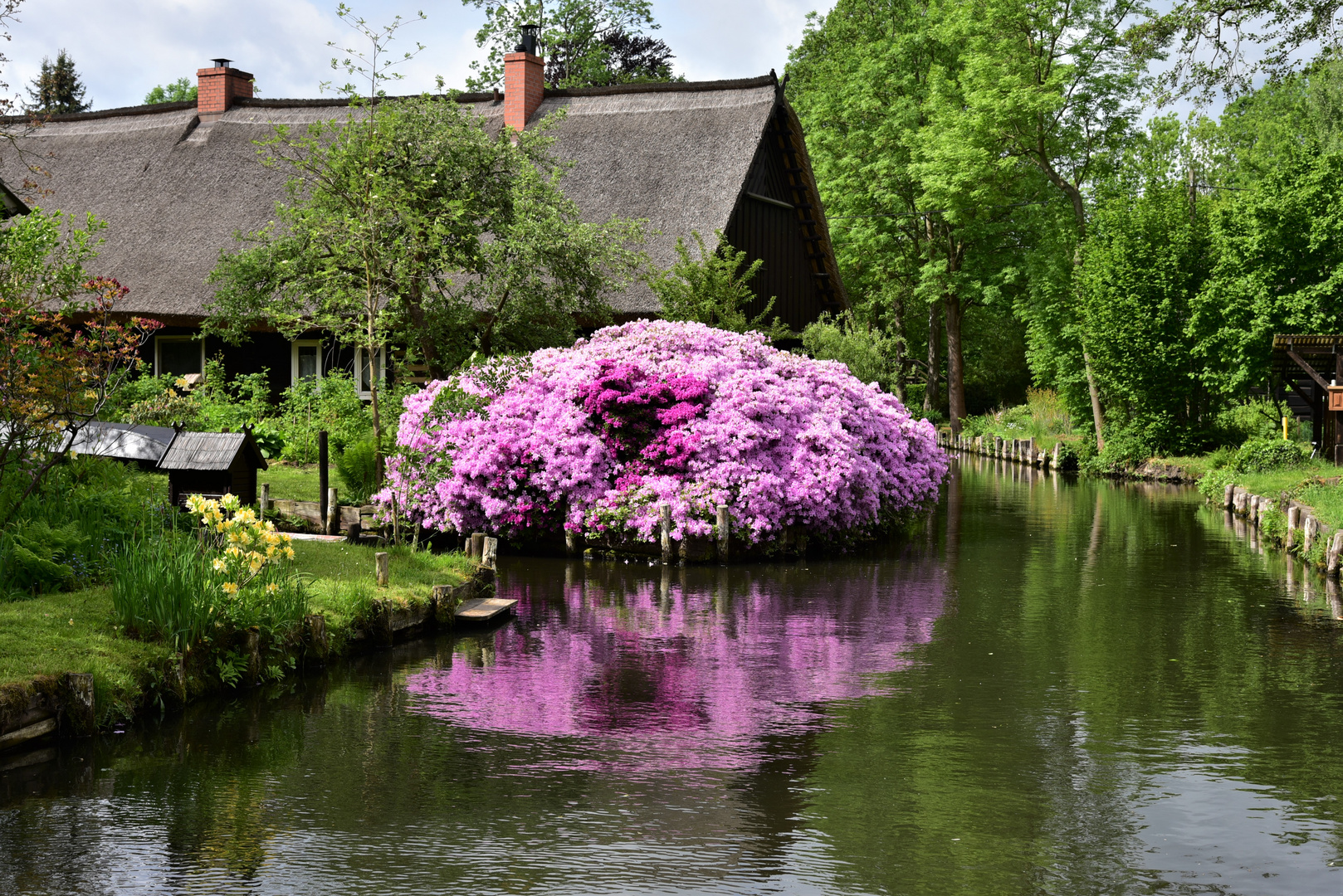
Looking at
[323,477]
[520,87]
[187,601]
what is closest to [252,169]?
[520,87]

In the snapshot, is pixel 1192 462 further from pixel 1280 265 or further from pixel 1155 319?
pixel 1280 265

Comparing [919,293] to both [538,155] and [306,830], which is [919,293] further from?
[306,830]

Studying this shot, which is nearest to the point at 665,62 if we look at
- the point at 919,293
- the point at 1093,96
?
the point at 919,293

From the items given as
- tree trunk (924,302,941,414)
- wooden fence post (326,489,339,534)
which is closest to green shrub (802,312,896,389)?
wooden fence post (326,489,339,534)

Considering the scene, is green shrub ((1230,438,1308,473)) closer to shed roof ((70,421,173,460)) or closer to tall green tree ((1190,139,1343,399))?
tall green tree ((1190,139,1343,399))

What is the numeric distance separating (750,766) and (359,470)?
13504mm

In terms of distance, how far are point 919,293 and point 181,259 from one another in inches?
1120

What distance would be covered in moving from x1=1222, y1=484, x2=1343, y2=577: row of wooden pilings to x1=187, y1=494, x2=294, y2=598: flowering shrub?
13.2m

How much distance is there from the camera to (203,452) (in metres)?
15.6

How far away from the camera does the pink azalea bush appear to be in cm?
1886

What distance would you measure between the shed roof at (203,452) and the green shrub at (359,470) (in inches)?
208

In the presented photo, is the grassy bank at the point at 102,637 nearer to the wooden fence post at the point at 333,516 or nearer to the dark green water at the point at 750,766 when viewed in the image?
the dark green water at the point at 750,766

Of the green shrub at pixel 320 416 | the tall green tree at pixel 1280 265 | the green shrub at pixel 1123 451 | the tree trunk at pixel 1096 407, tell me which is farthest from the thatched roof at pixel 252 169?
the green shrub at pixel 1123 451

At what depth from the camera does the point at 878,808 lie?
800 cm
